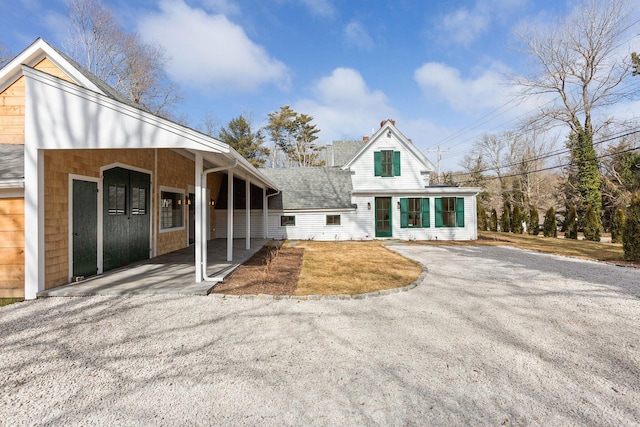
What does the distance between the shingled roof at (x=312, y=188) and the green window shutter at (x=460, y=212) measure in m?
5.39

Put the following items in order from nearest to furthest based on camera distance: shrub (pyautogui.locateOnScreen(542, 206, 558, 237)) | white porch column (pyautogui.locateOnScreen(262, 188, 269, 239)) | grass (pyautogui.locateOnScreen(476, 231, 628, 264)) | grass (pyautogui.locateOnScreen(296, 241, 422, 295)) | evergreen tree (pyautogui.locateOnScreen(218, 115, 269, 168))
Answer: grass (pyautogui.locateOnScreen(296, 241, 422, 295)) → grass (pyautogui.locateOnScreen(476, 231, 628, 264)) → white porch column (pyautogui.locateOnScreen(262, 188, 269, 239)) → shrub (pyautogui.locateOnScreen(542, 206, 558, 237)) → evergreen tree (pyautogui.locateOnScreen(218, 115, 269, 168))

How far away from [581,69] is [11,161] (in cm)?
2889

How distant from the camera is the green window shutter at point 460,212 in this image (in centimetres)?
1451

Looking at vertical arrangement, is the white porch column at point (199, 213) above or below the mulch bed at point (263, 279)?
above

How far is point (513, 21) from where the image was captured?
19.6 meters

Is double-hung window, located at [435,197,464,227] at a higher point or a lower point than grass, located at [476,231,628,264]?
higher

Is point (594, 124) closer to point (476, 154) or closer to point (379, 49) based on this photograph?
A: point (476, 154)

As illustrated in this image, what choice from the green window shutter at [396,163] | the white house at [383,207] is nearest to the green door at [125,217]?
the white house at [383,207]

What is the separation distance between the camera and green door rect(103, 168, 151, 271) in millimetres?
6457

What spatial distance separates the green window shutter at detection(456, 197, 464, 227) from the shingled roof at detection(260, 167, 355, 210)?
5386 mm

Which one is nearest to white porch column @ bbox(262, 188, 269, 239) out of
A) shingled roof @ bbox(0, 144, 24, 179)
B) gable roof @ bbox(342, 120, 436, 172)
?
gable roof @ bbox(342, 120, 436, 172)

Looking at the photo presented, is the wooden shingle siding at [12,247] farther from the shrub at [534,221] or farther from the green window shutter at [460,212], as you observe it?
the shrub at [534,221]

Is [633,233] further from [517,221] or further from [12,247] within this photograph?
[12,247]

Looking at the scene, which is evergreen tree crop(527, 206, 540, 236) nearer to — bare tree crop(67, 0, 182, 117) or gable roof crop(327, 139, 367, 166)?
gable roof crop(327, 139, 367, 166)
